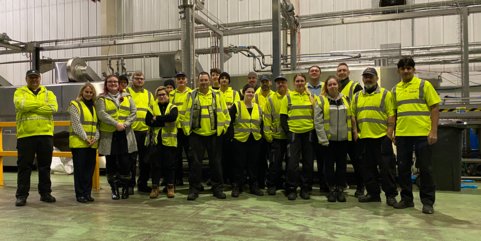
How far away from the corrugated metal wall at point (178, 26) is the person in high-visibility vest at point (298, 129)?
468cm

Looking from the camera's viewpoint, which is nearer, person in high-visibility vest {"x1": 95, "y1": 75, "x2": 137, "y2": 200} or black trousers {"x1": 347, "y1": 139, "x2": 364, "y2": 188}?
person in high-visibility vest {"x1": 95, "y1": 75, "x2": 137, "y2": 200}

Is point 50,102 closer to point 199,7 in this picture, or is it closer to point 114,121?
point 114,121

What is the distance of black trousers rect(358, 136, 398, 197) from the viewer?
3854 mm

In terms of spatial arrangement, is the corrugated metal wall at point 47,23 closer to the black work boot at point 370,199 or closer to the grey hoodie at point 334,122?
the grey hoodie at point 334,122

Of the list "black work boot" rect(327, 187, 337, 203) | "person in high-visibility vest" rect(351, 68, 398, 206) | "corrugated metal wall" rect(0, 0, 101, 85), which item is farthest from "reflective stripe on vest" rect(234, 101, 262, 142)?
"corrugated metal wall" rect(0, 0, 101, 85)

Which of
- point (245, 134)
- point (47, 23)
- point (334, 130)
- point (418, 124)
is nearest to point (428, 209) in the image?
point (418, 124)

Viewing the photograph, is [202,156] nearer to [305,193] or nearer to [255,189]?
[255,189]

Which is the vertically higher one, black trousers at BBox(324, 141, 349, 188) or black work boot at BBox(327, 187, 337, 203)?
black trousers at BBox(324, 141, 349, 188)

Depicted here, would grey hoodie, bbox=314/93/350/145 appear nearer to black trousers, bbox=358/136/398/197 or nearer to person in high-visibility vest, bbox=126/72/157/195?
black trousers, bbox=358/136/398/197

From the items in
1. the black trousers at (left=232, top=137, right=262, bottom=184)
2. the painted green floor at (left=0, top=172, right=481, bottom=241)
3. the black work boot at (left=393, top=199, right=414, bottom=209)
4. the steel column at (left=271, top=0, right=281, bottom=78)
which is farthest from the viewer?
the steel column at (left=271, top=0, right=281, bottom=78)

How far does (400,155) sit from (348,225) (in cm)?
120

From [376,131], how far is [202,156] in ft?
7.14

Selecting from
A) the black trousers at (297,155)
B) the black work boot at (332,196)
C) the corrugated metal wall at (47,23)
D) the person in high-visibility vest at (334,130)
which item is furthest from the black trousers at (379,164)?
the corrugated metal wall at (47,23)

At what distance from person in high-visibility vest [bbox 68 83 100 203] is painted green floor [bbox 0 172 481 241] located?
28 centimetres
